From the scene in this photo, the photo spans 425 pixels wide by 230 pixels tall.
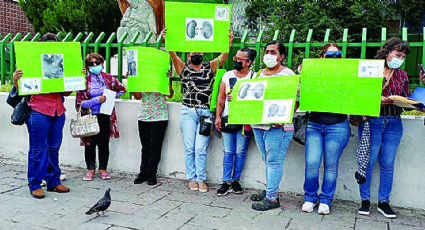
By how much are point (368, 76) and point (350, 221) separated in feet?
4.96

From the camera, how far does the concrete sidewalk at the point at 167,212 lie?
388 cm

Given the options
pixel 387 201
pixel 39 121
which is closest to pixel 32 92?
pixel 39 121

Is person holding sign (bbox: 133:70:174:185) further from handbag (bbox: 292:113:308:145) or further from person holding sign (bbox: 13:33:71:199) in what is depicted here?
handbag (bbox: 292:113:308:145)

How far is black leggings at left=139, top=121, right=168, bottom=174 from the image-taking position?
520 cm

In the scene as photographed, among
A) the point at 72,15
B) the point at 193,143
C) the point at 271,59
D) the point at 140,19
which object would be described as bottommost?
the point at 193,143

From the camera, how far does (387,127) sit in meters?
4.04

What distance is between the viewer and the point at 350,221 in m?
4.05

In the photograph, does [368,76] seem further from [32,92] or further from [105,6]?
[105,6]

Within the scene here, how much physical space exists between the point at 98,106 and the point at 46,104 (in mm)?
710

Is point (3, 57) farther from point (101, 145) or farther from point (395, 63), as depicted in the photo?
point (395, 63)

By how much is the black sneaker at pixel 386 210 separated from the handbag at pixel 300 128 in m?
1.08

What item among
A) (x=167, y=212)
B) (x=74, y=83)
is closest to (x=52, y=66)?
(x=74, y=83)

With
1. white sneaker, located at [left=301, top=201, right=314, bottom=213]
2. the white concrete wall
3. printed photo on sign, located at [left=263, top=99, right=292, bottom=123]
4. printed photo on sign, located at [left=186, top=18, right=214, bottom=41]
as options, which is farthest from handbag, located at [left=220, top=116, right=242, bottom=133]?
white sneaker, located at [left=301, top=201, right=314, bottom=213]

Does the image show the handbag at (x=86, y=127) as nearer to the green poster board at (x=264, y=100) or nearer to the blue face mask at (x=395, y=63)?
the green poster board at (x=264, y=100)
